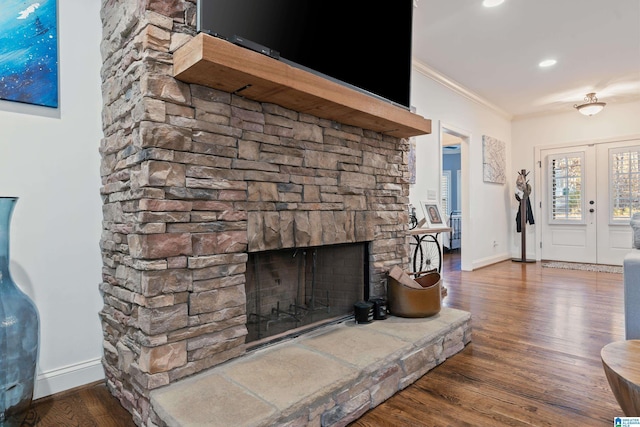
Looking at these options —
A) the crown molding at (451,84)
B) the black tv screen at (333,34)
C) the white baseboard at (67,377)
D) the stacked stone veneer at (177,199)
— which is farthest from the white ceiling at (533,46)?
the white baseboard at (67,377)

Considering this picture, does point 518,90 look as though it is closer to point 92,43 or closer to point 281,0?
point 281,0

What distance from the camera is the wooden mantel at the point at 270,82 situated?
56.7 inches

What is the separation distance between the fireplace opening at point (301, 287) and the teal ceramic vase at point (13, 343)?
0.94 m

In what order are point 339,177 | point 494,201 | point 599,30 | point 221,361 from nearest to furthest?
1. point 221,361
2. point 339,177
3. point 599,30
4. point 494,201

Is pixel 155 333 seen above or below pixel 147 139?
below

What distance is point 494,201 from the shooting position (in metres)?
6.14

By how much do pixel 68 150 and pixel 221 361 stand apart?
131 centimetres

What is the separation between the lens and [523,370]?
6.87 ft

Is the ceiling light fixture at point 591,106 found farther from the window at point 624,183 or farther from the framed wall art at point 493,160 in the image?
the framed wall art at point 493,160

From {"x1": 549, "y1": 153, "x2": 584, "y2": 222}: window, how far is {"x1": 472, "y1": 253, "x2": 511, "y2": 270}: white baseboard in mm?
1075

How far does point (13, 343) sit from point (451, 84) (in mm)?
5011

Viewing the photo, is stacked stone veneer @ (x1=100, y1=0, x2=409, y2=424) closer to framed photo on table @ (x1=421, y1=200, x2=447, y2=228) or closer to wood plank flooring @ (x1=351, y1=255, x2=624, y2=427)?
wood plank flooring @ (x1=351, y1=255, x2=624, y2=427)

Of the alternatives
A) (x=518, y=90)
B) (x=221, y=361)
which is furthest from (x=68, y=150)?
(x=518, y=90)

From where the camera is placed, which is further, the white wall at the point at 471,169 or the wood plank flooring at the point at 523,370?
the white wall at the point at 471,169
